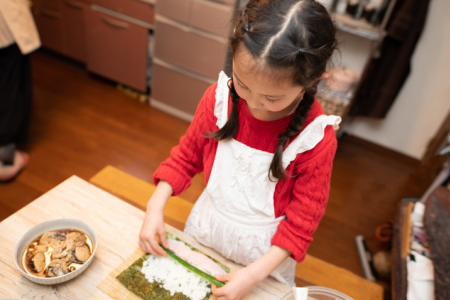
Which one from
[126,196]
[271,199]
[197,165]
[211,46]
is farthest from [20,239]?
[211,46]

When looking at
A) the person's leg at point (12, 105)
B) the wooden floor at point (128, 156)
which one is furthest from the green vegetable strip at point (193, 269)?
the person's leg at point (12, 105)

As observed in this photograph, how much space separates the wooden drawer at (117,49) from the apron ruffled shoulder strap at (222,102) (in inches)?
69.2

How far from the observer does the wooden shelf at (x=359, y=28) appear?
73.6 inches

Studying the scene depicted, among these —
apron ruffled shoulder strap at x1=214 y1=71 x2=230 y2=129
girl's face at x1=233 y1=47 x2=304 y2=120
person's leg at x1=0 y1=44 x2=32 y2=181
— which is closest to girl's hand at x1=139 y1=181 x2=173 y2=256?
apron ruffled shoulder strap at x1=214 y1=71 x2=230 y2=129

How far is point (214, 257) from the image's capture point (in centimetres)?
70

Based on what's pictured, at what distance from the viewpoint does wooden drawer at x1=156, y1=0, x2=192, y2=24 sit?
200 cm

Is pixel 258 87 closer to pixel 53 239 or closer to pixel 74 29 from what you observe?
pixel 53 239

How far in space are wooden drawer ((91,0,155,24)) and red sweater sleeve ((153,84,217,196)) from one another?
167cm

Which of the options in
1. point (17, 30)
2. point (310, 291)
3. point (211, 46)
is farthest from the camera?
point (211, 46)

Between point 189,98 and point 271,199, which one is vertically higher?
point 271,199

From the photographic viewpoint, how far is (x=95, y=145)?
2.05 m

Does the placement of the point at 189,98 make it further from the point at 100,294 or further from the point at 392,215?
the point at 100,294

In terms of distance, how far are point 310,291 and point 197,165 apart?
16.0 inches

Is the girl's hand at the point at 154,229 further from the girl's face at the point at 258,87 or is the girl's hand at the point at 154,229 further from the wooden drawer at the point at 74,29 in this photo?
the wooden drawer at the point at 74,29
